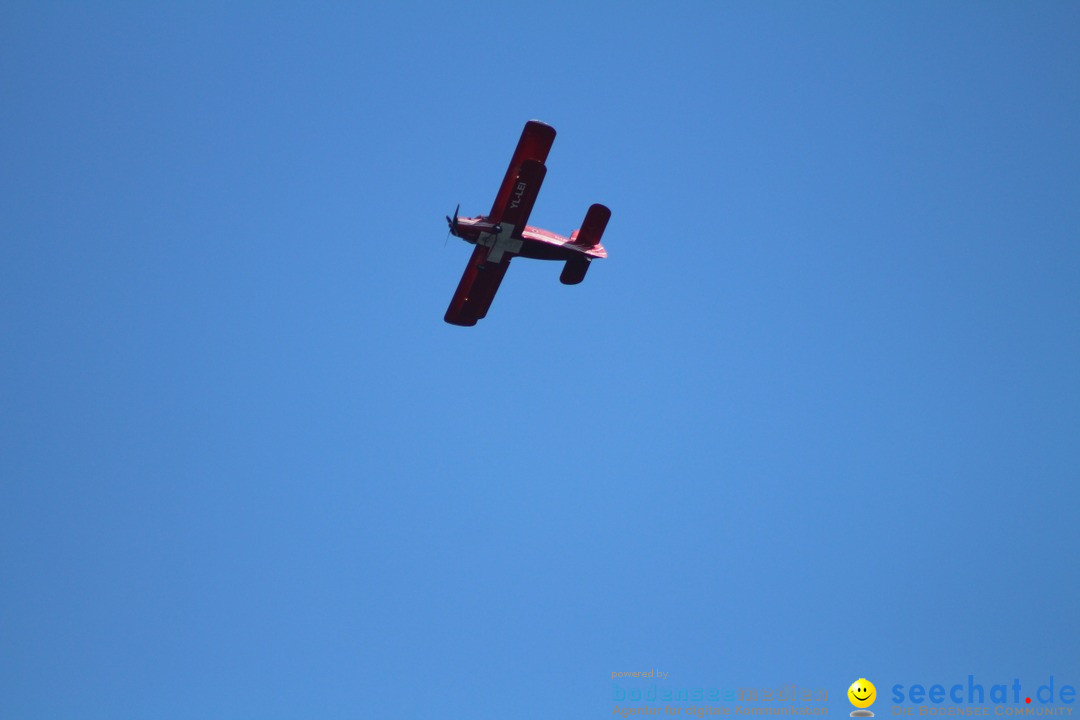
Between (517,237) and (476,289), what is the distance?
8.03ft

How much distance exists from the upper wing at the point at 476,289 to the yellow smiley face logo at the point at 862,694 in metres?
15.9

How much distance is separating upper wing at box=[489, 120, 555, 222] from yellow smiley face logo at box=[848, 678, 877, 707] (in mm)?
17871

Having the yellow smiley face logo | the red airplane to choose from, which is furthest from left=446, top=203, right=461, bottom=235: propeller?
the yellow smiley face logo

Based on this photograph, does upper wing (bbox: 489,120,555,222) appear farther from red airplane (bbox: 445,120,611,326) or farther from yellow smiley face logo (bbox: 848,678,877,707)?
yellow smiley face logo (bbox: 848,678,877,707)

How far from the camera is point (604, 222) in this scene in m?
31.6

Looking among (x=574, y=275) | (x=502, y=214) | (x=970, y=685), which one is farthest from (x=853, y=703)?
(x=502, y=214)

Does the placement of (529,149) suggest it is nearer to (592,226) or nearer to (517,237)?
(517,237)

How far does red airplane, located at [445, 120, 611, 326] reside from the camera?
1118 inches

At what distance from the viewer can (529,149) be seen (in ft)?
93.1

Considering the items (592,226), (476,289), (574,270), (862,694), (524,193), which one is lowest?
(862,694)

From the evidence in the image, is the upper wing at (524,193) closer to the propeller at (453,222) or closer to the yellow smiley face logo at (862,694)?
the propeller at (453,222)

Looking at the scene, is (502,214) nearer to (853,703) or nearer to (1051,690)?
(853,703)

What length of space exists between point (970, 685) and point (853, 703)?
3350 mm

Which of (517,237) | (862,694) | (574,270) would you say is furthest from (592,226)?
(862,694)
